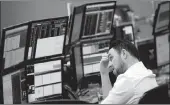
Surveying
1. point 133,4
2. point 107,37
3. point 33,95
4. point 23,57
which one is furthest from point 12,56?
point 133,4

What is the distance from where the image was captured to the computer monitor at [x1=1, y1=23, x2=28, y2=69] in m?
2.18

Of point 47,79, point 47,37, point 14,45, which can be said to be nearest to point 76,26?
point 47,37

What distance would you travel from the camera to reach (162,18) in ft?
11.7

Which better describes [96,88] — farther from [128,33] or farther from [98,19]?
[128,33]

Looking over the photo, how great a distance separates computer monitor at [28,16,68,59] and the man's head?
512 mm

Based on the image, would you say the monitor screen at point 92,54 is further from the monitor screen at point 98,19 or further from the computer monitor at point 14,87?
the computer monitor at point 14,87

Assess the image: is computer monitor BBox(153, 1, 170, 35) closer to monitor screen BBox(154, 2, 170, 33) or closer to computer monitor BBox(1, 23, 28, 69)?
monitor screen BBox(154, 2, 170, 33)

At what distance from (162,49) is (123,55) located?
4.97ft

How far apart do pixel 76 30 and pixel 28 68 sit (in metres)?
0.61

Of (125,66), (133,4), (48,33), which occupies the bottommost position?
(125,66)

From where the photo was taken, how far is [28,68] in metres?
2.47

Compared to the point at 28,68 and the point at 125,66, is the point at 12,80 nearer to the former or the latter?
the point at 28,68

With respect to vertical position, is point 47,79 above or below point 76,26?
below

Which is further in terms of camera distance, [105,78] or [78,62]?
[78,62]
